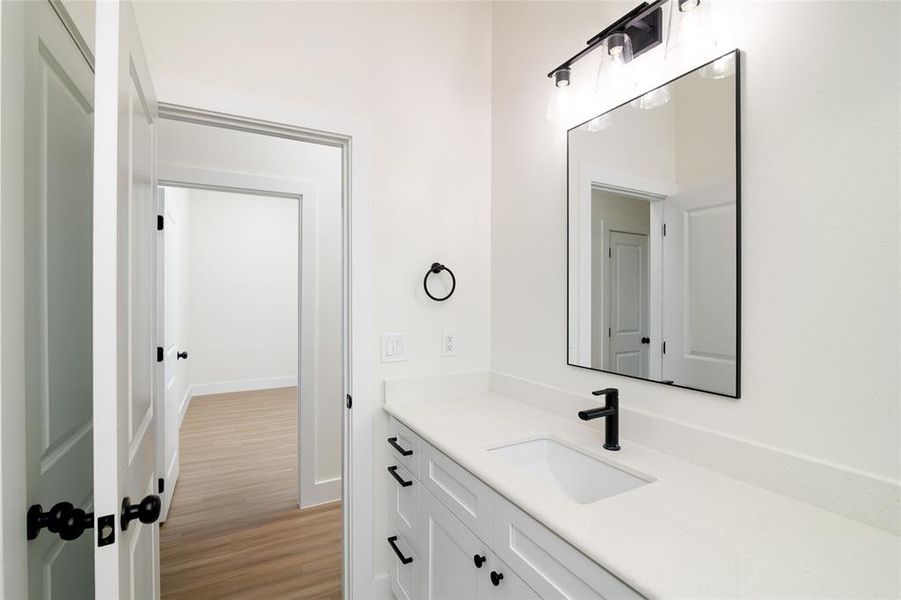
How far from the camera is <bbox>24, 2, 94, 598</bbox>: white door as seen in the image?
0.83 meters

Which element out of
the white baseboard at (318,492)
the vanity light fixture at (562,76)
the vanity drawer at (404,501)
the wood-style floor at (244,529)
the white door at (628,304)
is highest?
the vanity light fixture at (562,76)

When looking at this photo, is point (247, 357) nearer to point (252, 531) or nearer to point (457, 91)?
point (252, 531)

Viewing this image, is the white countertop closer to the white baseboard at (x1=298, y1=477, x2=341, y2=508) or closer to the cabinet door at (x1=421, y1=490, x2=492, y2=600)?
the cabinet door at (x1=421, y1=490, x2=492, y2=600)

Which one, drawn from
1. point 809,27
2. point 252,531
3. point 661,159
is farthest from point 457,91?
point 252,531

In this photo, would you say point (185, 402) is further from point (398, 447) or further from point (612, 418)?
point (612, 418)

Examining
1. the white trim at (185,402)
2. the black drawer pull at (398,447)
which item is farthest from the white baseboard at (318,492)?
the white trim at (185,402)

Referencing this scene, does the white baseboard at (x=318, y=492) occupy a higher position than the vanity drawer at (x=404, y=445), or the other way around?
the vanity drawer at (x=404, y=445)

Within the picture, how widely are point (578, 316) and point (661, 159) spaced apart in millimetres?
601

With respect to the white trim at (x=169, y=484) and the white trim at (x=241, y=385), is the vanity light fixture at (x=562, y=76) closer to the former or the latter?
the white trim at (x=169, y=484)

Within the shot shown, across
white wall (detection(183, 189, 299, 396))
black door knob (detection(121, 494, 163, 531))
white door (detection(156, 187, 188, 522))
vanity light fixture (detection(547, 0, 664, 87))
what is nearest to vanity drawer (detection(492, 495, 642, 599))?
black door knob (detection(121, 494, 163, 531))

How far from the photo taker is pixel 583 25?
1523mm

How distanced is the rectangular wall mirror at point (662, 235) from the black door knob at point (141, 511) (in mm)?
1321

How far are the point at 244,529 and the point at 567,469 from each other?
6.91 ft

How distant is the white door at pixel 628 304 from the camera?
1.35 m
